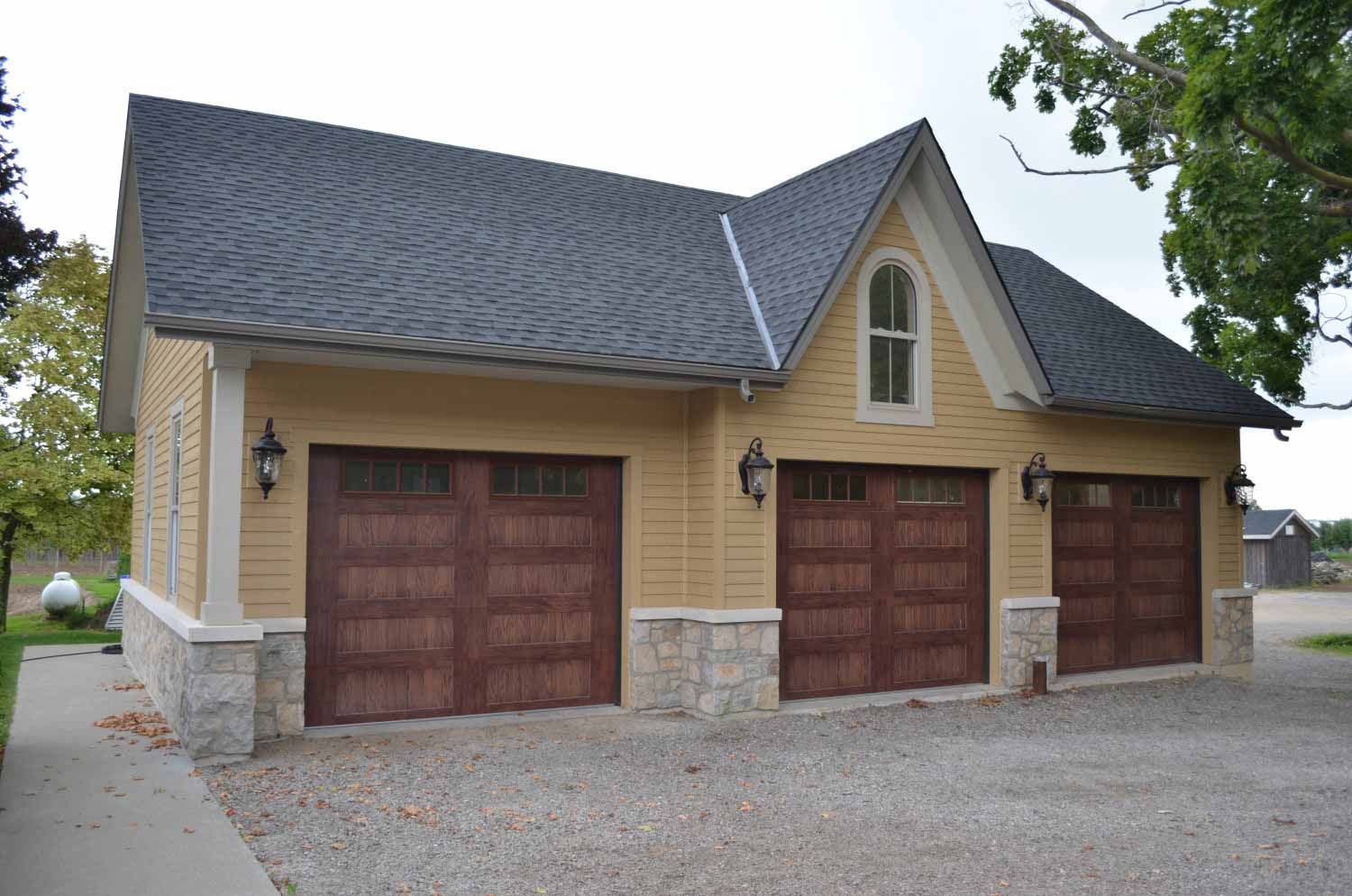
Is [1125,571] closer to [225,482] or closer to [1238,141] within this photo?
[1238,141]

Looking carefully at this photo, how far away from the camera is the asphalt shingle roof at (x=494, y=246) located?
838cm

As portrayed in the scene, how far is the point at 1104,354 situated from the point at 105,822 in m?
11.7

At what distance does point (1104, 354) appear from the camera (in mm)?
13117

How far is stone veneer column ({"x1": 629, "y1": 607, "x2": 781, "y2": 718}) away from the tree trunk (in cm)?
1573

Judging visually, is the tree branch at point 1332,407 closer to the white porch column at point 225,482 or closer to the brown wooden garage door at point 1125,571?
the brown wooden garage door at point 1125,571

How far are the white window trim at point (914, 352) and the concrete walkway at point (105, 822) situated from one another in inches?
266

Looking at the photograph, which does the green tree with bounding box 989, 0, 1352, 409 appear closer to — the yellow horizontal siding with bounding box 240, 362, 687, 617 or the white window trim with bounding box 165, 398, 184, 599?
the yellow horizontal siding with bounding box 240, 362, 687, 617

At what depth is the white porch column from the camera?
774 centimetres

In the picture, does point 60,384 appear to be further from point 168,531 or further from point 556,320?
point 556,320

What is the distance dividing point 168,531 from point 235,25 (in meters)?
6.77

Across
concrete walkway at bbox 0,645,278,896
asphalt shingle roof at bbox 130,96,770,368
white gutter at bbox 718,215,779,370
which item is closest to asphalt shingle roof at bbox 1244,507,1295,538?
white gutter at bbox 718,215,779,370

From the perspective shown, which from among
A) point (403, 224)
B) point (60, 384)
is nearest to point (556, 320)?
point (403, 224)

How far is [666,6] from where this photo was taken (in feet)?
51.2

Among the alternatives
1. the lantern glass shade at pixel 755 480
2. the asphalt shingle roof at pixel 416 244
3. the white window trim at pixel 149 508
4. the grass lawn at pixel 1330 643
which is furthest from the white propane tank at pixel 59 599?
the grass lawn at pixel 1330 643
